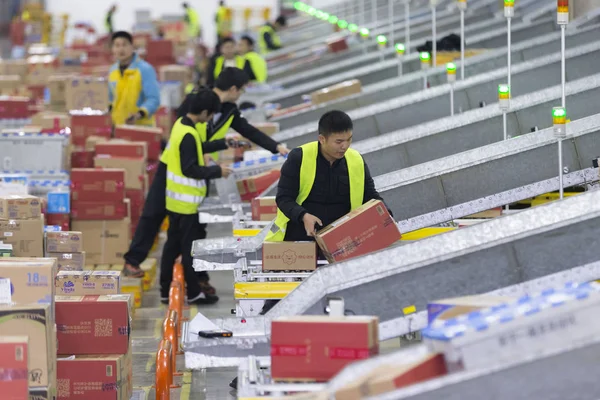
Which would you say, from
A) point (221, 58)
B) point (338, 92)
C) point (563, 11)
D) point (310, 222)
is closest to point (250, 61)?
point (221, 58)

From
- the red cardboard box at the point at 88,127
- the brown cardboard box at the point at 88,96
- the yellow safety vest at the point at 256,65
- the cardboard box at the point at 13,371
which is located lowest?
the cardboard box at the point at 13,371

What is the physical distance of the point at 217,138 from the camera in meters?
10.5

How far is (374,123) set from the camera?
11.3 meters

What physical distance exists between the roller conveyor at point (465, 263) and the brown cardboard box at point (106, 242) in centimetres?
542

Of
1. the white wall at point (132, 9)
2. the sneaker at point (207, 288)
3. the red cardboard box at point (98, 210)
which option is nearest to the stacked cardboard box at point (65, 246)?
the sneaker at point (207, 288)

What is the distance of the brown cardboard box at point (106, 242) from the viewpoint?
11.1 meters

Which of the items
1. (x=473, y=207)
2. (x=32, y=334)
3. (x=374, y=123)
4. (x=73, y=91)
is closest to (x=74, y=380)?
(x=32, y=334)

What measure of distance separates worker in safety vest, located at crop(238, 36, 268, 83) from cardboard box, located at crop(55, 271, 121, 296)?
30.6 feet

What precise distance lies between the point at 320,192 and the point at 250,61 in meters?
9.76

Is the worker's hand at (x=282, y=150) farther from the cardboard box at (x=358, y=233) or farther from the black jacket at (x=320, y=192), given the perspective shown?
the cardboard box at (x=358, y=233)

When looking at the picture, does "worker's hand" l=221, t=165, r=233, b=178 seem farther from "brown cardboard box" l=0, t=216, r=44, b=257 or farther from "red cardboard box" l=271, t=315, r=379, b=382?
"red cardboard box" l=271, t=315, r=379, b=382

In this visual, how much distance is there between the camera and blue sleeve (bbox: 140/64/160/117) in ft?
43.3

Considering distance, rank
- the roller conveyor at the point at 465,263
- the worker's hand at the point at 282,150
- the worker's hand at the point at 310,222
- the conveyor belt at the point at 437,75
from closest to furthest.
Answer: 1. the roller conveyor at the point at 465,263
2. the worker's hand at the point at 310,222
3. the worker's hand at the point at 282,150
4. the conveyor belt at the point at 437,75

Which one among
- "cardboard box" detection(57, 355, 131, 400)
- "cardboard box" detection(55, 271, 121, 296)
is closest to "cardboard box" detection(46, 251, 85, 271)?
"cardboard box" detection(55, 271, 121, 296)
